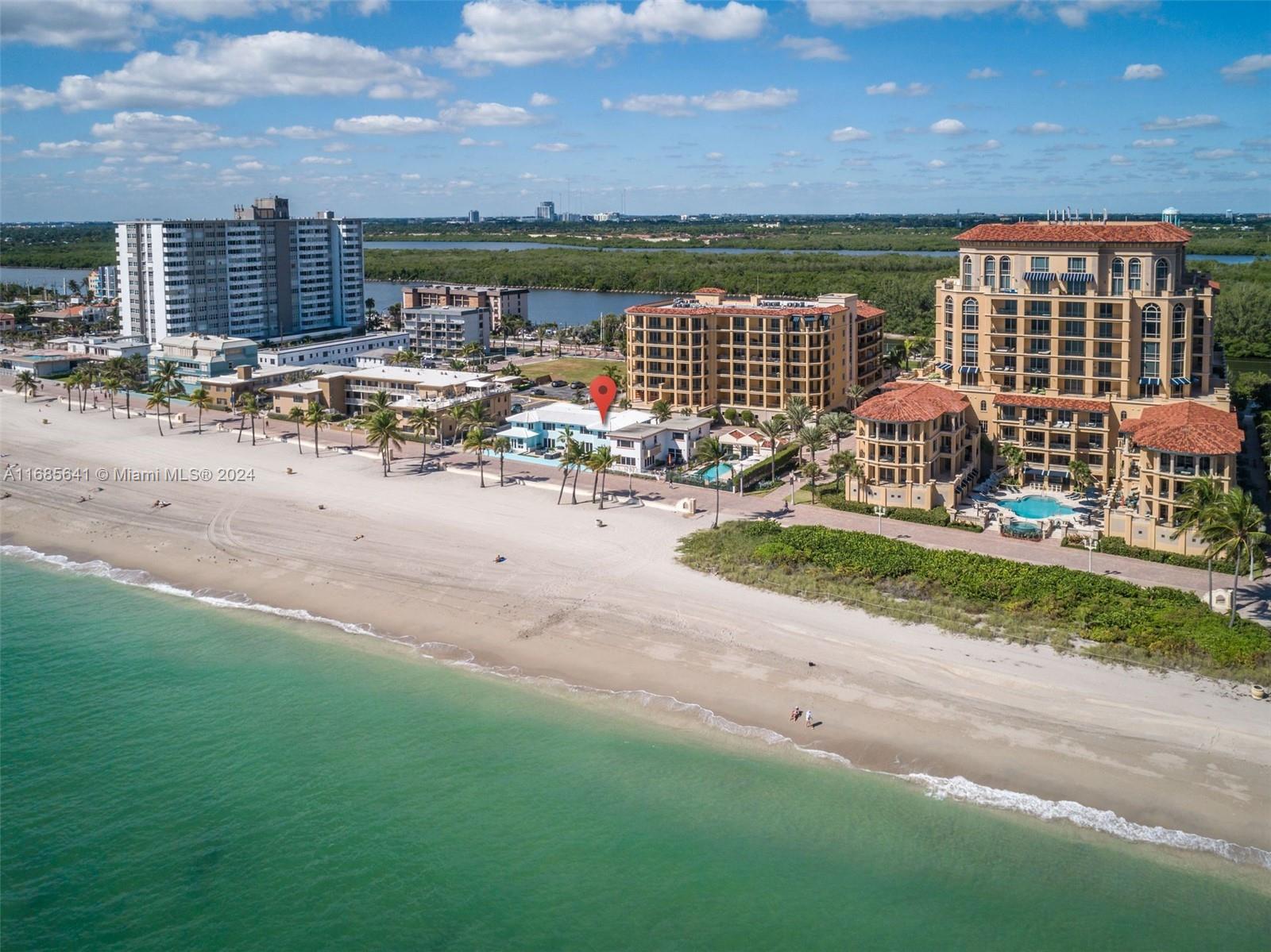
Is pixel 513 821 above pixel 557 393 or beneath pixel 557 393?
beneath

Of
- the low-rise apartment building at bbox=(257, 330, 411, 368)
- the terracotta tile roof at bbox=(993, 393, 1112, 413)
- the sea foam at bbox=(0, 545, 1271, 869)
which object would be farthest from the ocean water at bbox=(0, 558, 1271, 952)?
the low-rise apartment building at bbox=(257, 330, 411, 368)

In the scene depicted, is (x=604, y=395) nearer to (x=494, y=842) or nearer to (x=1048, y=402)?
(x=1048, y=402)

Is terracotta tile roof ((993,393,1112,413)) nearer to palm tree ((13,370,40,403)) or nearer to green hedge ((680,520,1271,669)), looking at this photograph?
green hedge ((680,520,1271,669))

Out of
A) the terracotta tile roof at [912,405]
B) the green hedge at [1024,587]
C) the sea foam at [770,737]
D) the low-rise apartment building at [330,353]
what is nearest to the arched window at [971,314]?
the terracotta tile roof at [912,405]

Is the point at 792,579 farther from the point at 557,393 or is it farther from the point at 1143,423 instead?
the point at 557,393

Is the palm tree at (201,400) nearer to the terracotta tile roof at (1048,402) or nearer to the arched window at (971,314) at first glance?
the arched window at (971,314)

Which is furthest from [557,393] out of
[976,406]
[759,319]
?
[976,406]
